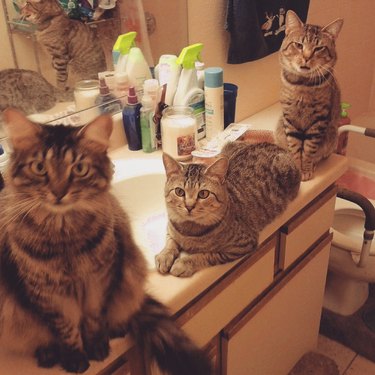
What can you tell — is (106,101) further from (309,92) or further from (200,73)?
(309,92)

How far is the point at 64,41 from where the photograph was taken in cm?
130

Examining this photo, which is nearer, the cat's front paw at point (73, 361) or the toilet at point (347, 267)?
the cat's front paw at point (73, 361)

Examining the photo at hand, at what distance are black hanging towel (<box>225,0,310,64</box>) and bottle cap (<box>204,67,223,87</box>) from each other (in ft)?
0.91

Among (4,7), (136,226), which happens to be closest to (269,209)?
(136,226)

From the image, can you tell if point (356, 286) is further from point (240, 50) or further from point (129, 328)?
point (129, 328)

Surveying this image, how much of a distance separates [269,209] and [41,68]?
0.72 meters

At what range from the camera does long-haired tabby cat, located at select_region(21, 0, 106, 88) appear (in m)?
1.22

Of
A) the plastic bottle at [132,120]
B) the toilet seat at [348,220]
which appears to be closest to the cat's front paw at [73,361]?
the plastic bottle at [132,120]

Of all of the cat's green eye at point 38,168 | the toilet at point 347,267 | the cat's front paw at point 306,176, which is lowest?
the toilet at point 347,267

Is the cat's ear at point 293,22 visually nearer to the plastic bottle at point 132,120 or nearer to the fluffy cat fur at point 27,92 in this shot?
the plastic bottle at point 132,120

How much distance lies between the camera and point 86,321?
82 centimetres

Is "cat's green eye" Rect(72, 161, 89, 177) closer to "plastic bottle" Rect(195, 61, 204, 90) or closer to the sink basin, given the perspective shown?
the sink basin

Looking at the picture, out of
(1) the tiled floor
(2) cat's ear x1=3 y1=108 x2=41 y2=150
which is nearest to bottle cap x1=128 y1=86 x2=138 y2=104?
(2) cat's ear x1=3 y1=108 x2=41 y2=150

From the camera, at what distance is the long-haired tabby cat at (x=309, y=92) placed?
1.31 m
